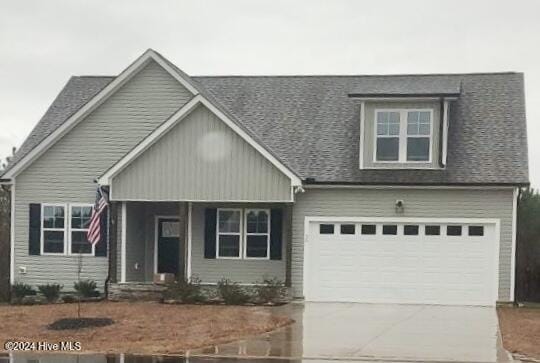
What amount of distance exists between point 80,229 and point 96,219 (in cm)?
159

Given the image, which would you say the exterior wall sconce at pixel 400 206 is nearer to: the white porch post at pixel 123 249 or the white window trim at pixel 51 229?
the white porch post at pixel 123 249

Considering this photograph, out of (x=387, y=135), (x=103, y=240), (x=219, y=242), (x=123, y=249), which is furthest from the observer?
(x=103, y=240)

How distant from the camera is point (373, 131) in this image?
909 inches

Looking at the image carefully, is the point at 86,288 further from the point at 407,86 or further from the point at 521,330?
the point at 521,330

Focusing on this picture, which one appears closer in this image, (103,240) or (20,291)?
(20,291)

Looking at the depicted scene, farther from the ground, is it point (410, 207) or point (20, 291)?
point (410, 207)

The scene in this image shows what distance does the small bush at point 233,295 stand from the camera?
21375mm

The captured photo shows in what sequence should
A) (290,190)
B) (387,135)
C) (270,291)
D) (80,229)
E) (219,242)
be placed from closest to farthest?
1. (270,291)
2. (290,190)
3. (387,135)
4. (219,242)
5. (80,229)

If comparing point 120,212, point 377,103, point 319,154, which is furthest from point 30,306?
point 377,103

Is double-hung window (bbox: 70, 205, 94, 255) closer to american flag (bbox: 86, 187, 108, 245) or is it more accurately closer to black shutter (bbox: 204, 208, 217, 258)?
american flag (bbox: 86, 187, 108, 245)

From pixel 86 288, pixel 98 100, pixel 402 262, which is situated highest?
pixel 98 100

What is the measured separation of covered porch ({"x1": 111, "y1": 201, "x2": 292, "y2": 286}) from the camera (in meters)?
23.3

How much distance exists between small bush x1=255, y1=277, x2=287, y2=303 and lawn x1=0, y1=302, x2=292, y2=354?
100cm

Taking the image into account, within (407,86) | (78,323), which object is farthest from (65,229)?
(407,86)
